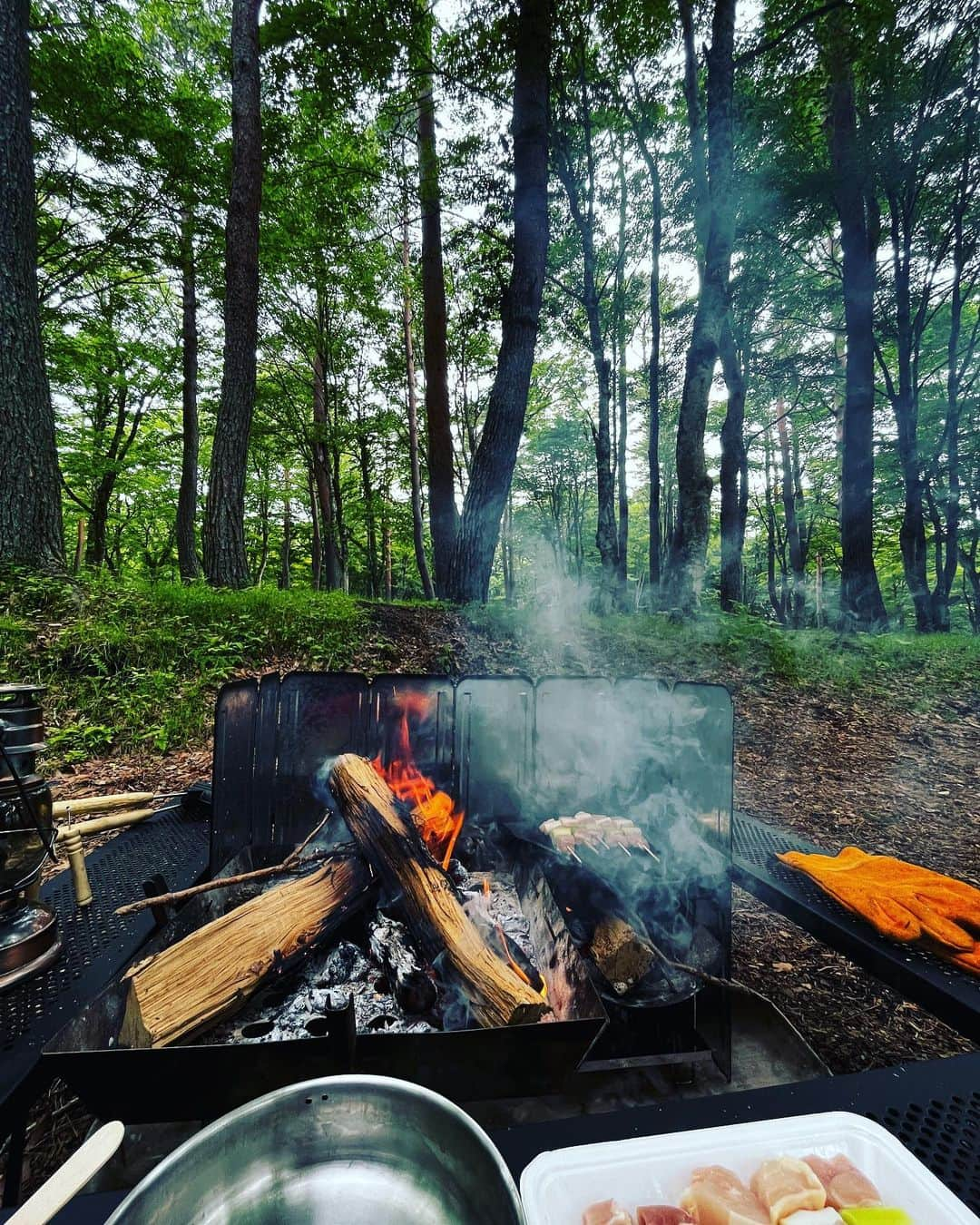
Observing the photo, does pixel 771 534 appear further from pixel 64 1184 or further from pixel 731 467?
pixel 64 1184

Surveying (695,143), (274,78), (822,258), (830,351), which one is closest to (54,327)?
(274,78)

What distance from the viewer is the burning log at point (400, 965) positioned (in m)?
1.58

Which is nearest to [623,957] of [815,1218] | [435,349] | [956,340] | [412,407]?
[815,1218]

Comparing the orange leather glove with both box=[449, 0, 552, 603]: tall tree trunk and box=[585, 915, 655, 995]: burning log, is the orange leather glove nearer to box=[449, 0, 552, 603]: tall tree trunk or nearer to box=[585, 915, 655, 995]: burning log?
box=[585, 915, 655, 995]: burning log

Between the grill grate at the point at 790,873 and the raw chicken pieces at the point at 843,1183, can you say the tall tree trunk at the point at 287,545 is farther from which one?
the raw chicken pieces at the point at 843,1183

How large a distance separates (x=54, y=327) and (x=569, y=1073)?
15982 millimetres

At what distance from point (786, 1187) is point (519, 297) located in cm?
818

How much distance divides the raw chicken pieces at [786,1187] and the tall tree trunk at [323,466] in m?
15.7

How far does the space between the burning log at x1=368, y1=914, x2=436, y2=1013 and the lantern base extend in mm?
971

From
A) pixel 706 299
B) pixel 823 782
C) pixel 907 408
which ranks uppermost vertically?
pixel 907 408

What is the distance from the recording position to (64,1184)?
710mm

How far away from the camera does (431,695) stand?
237 centimetres

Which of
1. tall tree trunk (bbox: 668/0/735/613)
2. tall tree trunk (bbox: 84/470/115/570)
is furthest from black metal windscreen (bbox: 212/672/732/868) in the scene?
tall tree trunk (bbox: 84/470/115/570)

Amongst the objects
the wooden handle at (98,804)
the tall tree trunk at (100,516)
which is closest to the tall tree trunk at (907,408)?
the wooden handle at (98,804)
